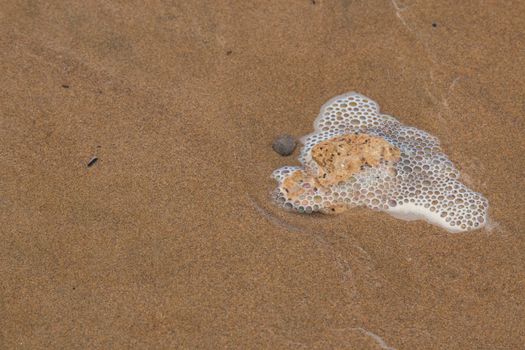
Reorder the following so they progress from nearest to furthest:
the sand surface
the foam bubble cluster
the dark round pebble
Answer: the sand surface
the foam bubble cluster
the dark round pebble

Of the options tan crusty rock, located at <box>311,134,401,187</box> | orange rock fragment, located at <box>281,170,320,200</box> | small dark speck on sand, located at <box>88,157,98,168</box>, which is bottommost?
small dark speck on sand, located at <box>88,157,98,168</box>

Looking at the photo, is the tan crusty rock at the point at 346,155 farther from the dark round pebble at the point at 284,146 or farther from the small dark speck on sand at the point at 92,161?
the small dark speck on sand at the point at 92,161

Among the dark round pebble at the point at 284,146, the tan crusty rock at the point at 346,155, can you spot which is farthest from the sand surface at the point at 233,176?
the tan crusty rock at the point at 346,155

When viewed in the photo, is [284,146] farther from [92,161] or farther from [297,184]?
[92,161]

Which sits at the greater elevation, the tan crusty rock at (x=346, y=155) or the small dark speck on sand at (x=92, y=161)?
the tan crusty rock at (x=346, y=155)

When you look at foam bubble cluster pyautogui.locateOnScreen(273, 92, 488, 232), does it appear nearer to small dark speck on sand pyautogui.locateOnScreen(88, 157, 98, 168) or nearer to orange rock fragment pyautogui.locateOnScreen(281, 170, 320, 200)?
orange rock fragment pyautogui.locateOnScreen(281, 170, 320, 200)

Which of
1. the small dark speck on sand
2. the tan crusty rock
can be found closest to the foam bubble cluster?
the tan crusty rock
